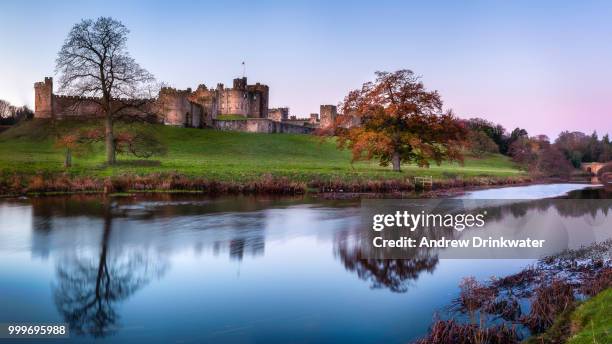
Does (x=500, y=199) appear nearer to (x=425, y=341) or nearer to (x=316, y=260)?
(x=316, y=260)

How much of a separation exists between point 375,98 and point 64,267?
1093 inches

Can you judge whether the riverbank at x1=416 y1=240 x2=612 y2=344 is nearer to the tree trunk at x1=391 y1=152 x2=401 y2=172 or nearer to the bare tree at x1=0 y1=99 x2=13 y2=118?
the tree trunk at x1=391 y1=152 x2=401 y2=172

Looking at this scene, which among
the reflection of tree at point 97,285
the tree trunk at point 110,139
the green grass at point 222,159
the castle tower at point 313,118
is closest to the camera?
the reflection of tree at point 97,285

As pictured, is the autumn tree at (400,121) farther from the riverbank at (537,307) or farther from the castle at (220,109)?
the riverbank at (537,307)

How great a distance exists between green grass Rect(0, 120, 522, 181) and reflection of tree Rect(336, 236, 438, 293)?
1828 cm

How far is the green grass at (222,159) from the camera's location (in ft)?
108

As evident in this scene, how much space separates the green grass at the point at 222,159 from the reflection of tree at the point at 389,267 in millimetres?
18280

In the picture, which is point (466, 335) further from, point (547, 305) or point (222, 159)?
point (222, 159)

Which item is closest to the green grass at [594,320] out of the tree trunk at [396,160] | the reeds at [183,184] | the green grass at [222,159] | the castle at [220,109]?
the reeds at [183,184]

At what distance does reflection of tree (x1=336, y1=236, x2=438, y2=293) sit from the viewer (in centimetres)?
1134

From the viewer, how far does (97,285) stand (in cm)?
1120

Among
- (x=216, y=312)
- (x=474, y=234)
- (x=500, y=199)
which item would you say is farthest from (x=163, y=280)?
(x=500, y=199)

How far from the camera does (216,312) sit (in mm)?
9383

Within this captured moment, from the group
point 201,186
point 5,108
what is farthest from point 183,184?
point 5,108
